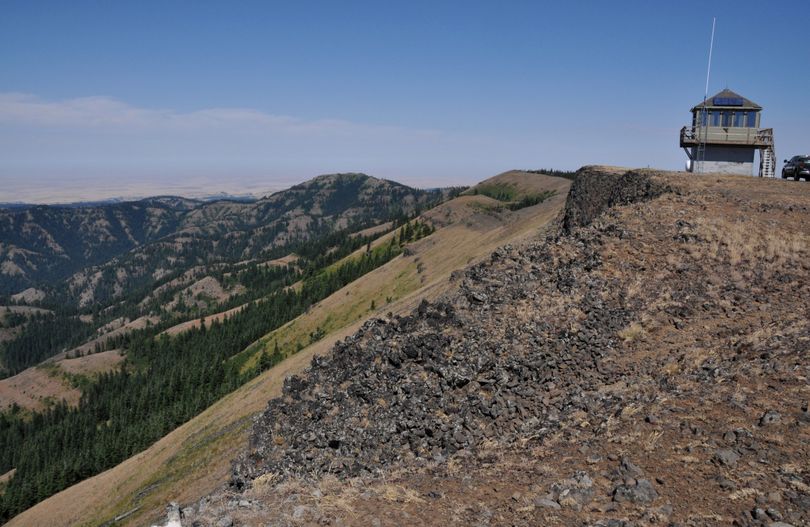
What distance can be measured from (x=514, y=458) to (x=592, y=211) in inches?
1649

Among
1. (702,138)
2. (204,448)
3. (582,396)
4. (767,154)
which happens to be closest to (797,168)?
(767,154)

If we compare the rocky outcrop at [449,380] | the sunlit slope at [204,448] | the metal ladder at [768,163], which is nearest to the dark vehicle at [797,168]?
the metal ladder at [768,163]

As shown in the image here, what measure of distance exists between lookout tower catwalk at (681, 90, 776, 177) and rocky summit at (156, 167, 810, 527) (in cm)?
1670

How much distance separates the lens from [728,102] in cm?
5091

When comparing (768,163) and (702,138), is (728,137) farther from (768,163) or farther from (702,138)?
(768,163)

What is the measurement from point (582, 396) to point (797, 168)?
44703mm

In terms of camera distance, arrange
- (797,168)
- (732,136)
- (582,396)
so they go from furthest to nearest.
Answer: (732,136), (797,168), (582,396)

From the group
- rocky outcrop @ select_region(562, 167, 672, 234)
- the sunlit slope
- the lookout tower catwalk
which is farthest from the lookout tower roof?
the sunlit slope

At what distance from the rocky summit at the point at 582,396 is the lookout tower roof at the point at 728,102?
17864 mm

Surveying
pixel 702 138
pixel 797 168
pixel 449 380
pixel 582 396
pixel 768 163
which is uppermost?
pixel 702 138

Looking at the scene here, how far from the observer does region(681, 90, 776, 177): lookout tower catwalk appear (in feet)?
166

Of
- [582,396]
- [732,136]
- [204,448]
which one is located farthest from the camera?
[204,448]

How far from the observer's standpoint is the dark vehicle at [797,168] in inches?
1892

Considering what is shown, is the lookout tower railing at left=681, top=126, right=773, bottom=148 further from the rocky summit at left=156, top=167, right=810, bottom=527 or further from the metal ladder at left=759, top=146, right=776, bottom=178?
the rocky summit at left=156, top=167, right=810, bottom=527
